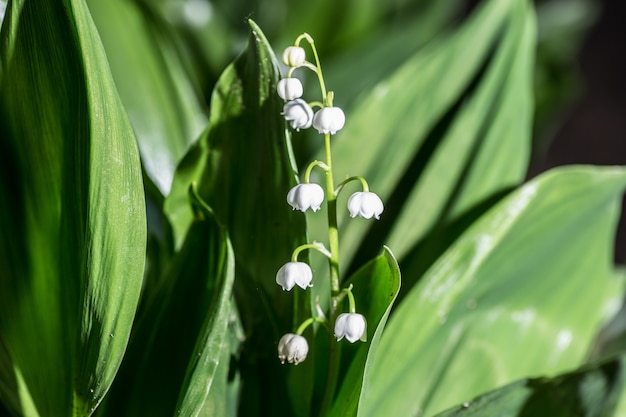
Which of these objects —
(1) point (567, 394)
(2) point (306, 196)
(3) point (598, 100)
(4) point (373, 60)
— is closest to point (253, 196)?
(2) point (306, 196)

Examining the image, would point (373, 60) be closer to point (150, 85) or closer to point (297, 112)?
point (150, 85)

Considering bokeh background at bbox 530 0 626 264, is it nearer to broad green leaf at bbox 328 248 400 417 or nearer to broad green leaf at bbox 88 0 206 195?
broad green leaf at bbox 88 0 206 195

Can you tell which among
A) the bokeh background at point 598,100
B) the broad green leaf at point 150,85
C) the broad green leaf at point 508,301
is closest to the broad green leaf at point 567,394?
the broad green leaf at point 508,301

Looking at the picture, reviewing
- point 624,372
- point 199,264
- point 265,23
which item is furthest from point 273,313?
point 265,23

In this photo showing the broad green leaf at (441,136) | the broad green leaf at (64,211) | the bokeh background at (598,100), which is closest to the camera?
the broad green leaf at (64,211)

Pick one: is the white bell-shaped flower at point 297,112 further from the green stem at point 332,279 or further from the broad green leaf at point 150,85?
the broad green leaf at point 150,85

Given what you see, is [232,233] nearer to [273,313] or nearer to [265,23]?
[273,313]

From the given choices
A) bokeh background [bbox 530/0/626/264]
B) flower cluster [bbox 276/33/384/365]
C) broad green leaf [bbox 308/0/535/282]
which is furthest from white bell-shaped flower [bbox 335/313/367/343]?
bokeh background [bbox 530/0/626/264]
